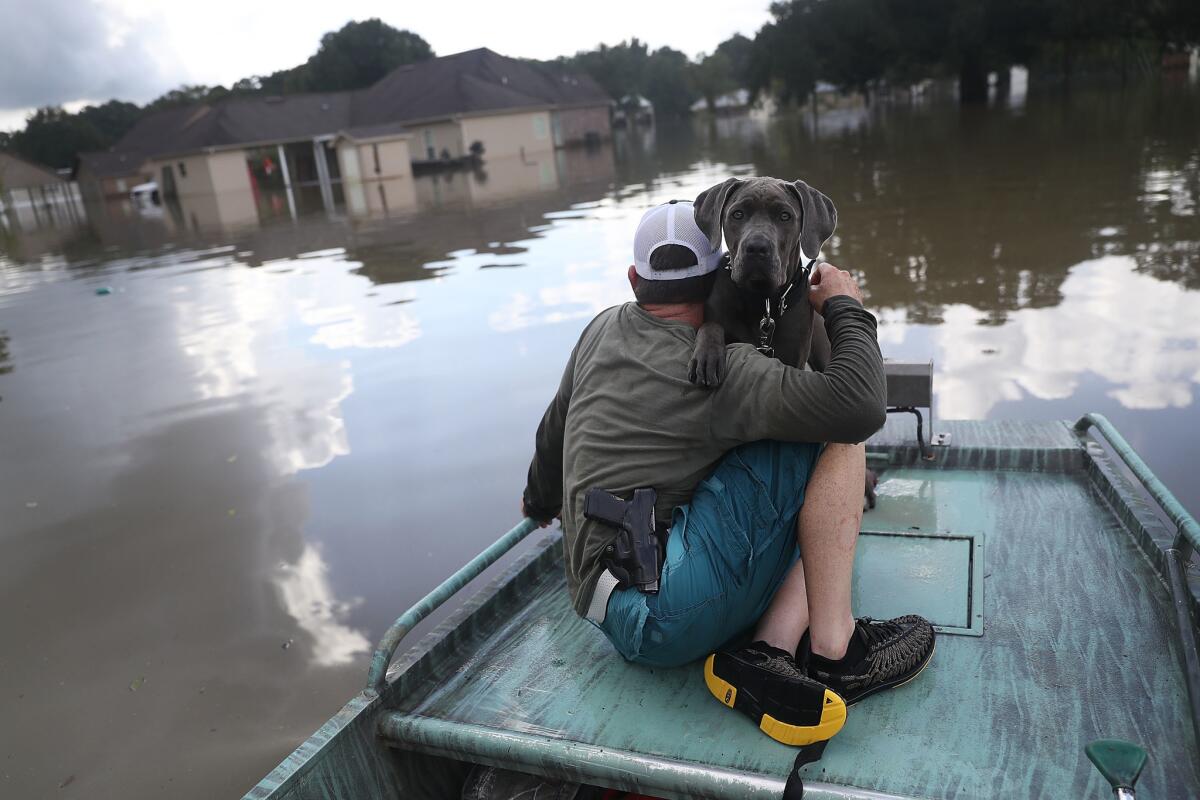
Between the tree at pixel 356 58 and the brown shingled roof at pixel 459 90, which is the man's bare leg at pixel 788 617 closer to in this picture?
the brown shingled roof at pixel 459 90

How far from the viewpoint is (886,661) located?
247cm

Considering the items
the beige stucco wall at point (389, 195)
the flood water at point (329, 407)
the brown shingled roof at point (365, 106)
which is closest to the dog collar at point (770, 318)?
the flood water at point (329, 407)

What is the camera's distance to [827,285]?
286 centimetres

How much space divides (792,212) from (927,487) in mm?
1560

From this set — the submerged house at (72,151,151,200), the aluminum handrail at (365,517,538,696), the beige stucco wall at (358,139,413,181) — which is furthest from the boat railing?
the submerged house at (72,151,151,200)

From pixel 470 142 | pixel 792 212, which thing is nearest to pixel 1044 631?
pixel 792 212

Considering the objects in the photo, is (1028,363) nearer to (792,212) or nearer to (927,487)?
(927,487)

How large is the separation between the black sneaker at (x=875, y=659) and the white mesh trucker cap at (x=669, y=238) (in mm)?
1109

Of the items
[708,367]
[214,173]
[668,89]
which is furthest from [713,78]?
[708,367]

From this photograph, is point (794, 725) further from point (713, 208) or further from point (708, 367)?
point (713, 208)

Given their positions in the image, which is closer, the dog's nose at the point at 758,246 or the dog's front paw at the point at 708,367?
the dog's front paw at the point at 708,367

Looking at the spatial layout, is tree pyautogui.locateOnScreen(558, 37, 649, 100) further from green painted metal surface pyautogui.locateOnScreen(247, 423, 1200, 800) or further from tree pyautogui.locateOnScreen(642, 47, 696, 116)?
green painted metal surface pyautogui.locateOnScreen(247, 423, 1200, 800)

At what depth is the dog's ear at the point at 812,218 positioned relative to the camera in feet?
9.67

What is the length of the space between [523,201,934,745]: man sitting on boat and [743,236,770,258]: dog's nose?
9.5 inches
